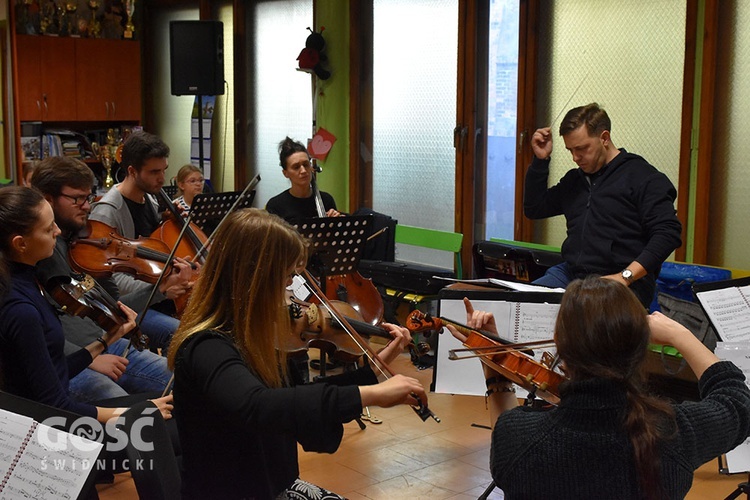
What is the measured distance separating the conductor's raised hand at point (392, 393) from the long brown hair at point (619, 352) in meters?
0.32

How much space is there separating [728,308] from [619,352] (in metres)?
1.18

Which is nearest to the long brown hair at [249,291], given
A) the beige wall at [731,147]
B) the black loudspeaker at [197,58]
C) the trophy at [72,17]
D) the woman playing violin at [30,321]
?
the woman playing violin at [30,321]

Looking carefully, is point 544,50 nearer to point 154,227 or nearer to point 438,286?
point 438,286

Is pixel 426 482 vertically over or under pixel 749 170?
under

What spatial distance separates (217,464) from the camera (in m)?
2.01

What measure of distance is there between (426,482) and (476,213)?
108 inches

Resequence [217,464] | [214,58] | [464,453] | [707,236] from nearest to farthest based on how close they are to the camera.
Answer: [217,464] → [464,453] → [707,236] → [214,58]

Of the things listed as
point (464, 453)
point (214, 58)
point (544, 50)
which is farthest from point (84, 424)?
point (214, 58)

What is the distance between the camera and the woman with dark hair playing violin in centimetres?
166

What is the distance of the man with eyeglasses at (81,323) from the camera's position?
3.24 meters

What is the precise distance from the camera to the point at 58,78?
8078 mm

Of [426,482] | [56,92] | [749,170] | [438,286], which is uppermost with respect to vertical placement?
[56,92]

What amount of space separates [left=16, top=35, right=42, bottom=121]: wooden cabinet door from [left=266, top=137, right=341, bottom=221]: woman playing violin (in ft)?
11.7

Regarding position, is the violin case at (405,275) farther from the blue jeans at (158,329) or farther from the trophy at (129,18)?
the trophy at (129,18)
